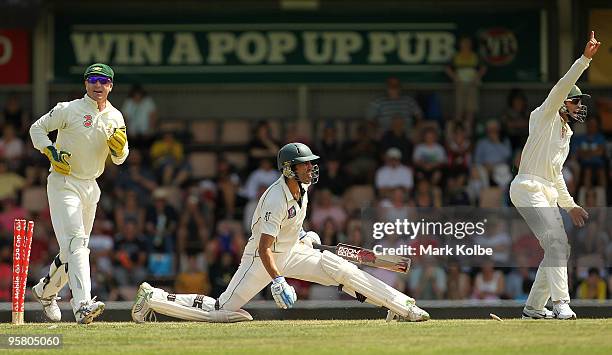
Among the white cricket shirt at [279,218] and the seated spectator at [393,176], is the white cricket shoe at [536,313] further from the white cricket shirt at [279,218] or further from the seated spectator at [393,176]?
the seated spectator at [393,176]

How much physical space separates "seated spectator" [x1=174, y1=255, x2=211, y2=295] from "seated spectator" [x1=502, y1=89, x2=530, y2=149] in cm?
435

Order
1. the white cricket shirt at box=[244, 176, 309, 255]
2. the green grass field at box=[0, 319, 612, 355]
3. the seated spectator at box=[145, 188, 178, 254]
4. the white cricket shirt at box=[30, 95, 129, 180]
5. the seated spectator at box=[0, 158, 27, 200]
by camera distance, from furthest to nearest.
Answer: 1. the seated spectator at box=[0, 158, 27, 200]
2. the seated spectator at box=[145, 188, 178, 254]
3. the white cricket shirt at box=[30, 95, 129, 180]
4. the white cricket shirt at box=[244, 176, 309, 255]
5. the green grass field at box=[0, 319, 612, 355]

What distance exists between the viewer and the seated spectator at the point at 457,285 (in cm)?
1548

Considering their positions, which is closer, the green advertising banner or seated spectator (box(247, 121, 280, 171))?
seated spectator (box(247, 121, 280, 171))

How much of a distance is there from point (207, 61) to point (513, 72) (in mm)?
4160

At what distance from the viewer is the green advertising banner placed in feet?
64.5

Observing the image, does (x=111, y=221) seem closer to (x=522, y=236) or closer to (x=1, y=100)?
(x=1, y=100)

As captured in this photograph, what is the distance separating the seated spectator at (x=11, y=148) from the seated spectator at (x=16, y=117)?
0.27 m

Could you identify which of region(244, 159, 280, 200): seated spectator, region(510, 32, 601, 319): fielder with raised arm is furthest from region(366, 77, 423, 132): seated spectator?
region(510, 32, 601, 319): fielder with raised arm

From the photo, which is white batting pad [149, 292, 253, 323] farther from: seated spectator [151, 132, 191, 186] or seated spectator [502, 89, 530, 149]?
seated spectator [502, 89, 530, 149]

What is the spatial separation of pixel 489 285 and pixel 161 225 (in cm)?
408

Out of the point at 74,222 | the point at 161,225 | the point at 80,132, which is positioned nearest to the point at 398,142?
the point at 161,225

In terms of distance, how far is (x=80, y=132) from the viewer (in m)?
11.2

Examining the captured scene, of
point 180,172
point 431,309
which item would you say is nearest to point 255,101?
point 180,172
